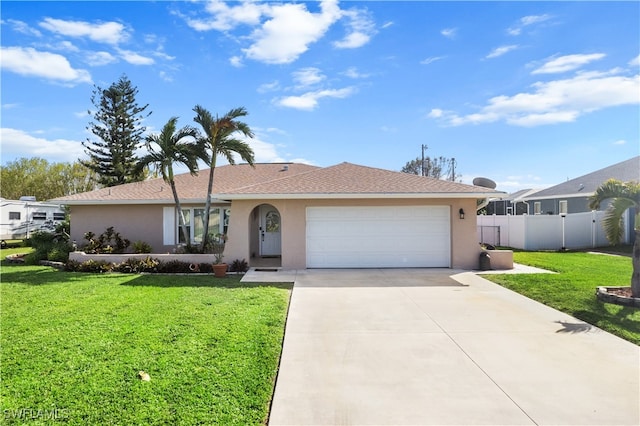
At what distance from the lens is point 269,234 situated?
1666 cm

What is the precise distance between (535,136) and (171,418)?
24.0m

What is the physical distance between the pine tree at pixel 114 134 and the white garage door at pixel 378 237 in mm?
27472

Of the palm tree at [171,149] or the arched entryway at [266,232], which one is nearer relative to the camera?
the palm tree at [171,149]

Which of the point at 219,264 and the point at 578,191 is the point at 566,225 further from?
the point at 219,264

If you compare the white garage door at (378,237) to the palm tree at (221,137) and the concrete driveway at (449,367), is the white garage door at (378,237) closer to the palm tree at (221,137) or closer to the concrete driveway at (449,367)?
the palm tree at (221,137)

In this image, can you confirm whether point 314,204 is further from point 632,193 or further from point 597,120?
point 597,120

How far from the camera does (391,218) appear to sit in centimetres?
1305

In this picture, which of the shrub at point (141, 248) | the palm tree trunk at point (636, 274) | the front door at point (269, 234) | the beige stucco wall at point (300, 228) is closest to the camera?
the palm tree trunk at point (636, 274)

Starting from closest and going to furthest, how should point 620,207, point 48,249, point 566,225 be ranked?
point 620,207 < point 48,249 < point 566,225

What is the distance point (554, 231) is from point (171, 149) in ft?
64.7

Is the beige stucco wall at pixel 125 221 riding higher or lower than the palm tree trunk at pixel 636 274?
higher

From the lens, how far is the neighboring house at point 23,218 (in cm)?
2614

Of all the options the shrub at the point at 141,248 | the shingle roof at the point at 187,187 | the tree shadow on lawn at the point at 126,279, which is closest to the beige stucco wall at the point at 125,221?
the shingle roof at the point at 187,187

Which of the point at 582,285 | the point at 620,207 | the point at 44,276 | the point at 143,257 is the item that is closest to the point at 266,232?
the point at 143,257
